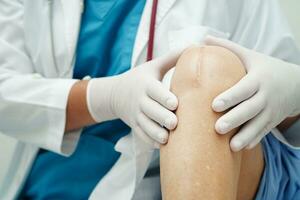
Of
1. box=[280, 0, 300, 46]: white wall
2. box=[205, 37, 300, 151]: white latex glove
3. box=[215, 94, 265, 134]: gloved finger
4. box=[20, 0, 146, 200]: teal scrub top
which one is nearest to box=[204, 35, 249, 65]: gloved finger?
box=[205, 37, 300, 151]: white latex glove

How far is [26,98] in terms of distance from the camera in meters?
0.89

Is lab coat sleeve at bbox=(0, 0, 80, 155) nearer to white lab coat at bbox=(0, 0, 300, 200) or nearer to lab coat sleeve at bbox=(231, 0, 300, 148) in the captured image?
white lab coat at bbox=(0, 0, 300, 200)

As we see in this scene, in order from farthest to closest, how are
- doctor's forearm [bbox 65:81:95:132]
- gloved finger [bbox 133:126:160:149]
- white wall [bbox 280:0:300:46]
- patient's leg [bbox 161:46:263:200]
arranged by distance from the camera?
white wall [bbox 280:0:300:46] → doctor's forearm [bbox 65:81:95:132] → gloved finger [bbox 133:126:160:149] → patient's leg [bbox 161:46:263:200]

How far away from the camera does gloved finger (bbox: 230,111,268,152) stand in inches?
→ 25.4

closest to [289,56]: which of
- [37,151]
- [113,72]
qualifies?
[113,72]

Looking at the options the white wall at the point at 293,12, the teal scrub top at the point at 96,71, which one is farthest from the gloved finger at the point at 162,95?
the white wall at the point at 293,12

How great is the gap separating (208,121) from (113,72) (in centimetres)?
37

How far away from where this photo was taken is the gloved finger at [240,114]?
627 mm

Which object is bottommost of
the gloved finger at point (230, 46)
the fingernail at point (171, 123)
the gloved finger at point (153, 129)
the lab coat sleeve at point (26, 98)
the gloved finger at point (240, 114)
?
the lab coat sleeve at point (26, 98)

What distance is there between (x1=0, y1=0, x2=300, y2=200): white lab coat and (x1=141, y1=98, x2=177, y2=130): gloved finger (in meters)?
0.14

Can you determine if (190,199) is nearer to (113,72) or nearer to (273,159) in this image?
(273,159)

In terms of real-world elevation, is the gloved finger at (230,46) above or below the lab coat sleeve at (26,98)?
above

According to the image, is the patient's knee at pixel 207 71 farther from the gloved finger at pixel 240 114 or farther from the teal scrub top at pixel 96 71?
the teal scrub top at pixel 96 71

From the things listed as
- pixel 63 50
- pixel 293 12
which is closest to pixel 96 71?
pixel 63 50
